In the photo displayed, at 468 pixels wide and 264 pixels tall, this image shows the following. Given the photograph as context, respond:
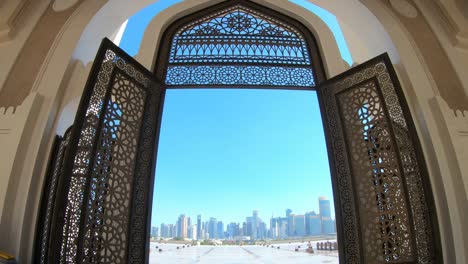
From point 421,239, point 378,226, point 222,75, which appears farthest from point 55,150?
point 421,239

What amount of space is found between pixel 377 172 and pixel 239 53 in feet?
5.84

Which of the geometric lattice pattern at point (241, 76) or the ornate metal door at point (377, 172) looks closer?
the ornate metal door at point (377, 172)

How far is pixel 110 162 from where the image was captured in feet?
7.14

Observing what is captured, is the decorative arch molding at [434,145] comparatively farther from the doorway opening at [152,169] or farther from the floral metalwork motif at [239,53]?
the floral metalwork motif at [239,53]

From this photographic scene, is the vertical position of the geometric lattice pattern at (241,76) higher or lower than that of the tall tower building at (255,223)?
higher

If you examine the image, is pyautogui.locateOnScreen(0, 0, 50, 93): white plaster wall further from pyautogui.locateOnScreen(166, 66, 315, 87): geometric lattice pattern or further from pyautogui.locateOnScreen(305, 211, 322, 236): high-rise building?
pyautogui.locateOnScreen(305, 211, 322, 236): high-rise building

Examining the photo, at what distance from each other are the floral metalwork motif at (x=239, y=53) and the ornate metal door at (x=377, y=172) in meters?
0.66

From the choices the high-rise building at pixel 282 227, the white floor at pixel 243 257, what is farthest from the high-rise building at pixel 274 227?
the white floor at pixel 243 257

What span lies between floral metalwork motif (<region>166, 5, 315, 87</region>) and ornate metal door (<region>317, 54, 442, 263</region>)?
0.66 m

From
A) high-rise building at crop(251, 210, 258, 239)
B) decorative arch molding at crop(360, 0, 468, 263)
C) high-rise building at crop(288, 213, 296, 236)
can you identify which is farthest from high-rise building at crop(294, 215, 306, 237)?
decorative arch molding at crop(360, 0, 468, 263)

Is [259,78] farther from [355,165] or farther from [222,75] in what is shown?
[355,165]

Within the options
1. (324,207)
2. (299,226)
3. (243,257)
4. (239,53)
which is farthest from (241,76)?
(299,226)

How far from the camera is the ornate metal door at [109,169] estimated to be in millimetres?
1925

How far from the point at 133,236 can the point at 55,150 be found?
94 centimetres
